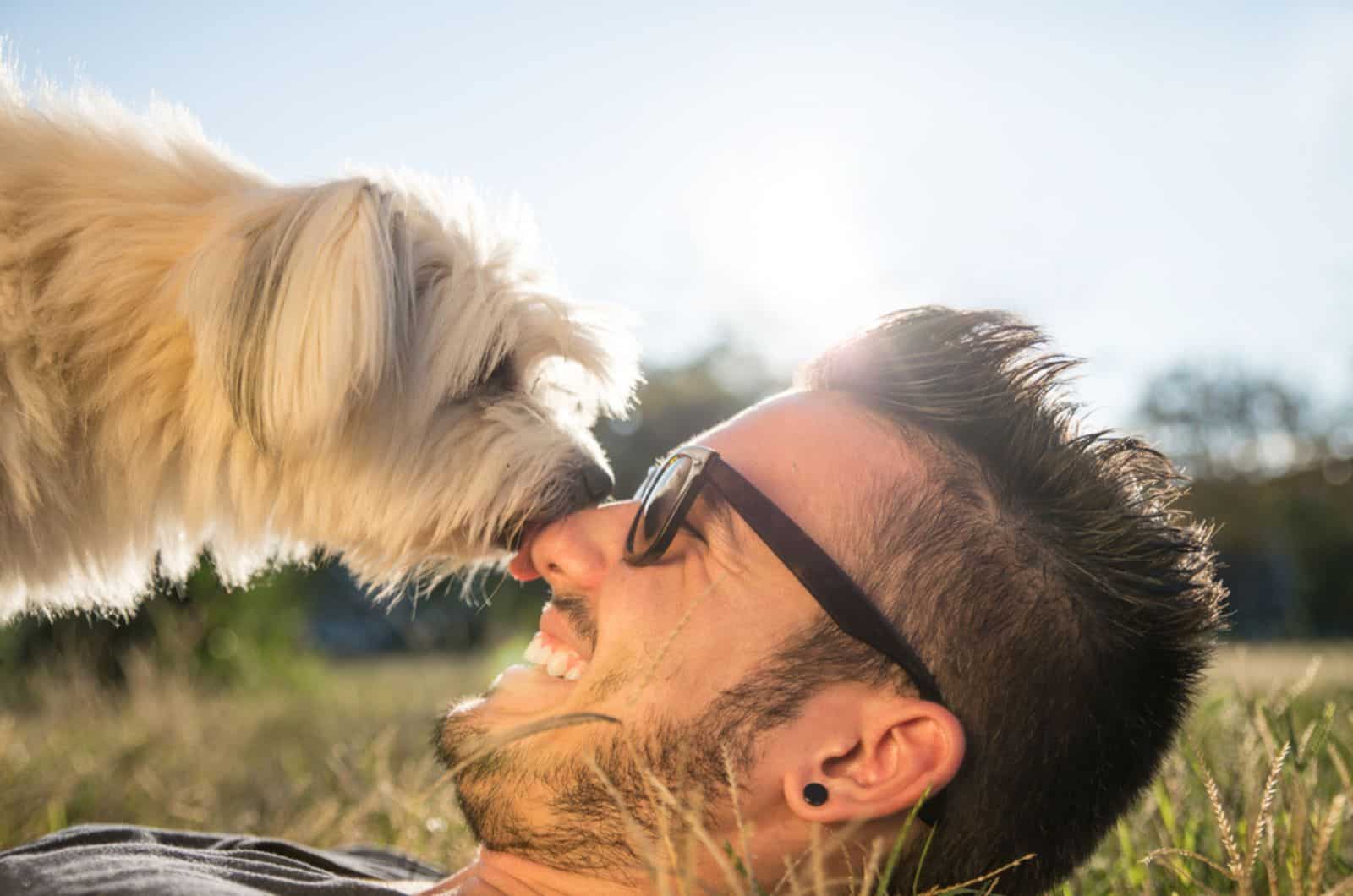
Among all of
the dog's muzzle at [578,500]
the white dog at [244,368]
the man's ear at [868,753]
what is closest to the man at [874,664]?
the man's ear at [868,753]

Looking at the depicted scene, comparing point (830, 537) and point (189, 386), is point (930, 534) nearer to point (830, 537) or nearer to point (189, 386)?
point (830, 537)

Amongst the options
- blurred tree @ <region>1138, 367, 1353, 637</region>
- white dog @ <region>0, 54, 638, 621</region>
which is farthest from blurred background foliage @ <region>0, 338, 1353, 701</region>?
white dog @ <region>0, 54, 638, 621</region>

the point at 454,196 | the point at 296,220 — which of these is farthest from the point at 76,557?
the point at 454,196

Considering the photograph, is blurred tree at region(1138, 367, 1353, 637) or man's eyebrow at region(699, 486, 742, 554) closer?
man's eyebrow at region(699, 486, 742, 554)

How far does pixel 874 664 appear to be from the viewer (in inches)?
87.1

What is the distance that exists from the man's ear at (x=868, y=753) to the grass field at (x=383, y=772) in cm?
32

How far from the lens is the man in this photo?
85.0 inches

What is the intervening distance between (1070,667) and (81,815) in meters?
3.82

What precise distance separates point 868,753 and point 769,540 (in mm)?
494

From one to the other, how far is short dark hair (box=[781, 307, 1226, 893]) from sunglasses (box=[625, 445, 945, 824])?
3 cm

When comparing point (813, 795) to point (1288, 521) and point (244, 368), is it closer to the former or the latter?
point (244, 368)

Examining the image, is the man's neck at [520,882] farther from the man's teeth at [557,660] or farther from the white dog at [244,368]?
the white dog at [244,368]

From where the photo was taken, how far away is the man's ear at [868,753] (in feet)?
6.99

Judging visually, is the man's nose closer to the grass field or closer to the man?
the man
